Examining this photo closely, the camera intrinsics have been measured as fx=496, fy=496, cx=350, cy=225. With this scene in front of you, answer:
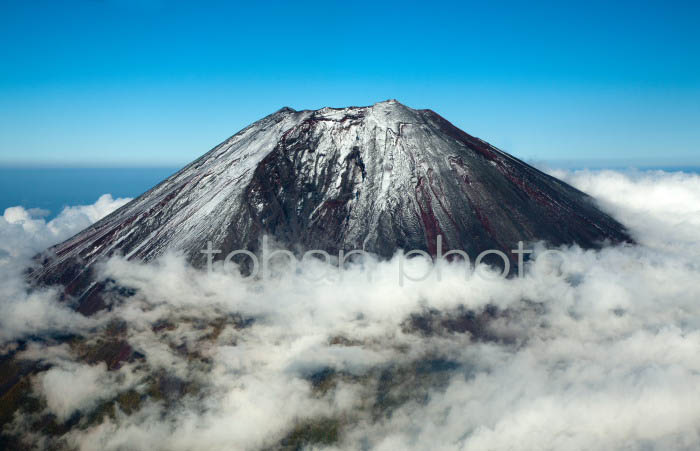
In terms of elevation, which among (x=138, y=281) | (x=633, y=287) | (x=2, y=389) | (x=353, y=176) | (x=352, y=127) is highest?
(x=352, y=127)

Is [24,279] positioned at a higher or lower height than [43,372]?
higher

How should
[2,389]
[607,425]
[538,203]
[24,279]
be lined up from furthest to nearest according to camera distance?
1. [24,279]
2. [538,203]
3. [2,389]
4. [607,425]

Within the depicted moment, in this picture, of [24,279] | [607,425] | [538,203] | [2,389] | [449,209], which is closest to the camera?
[607,425]

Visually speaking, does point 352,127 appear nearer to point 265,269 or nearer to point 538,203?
point 265,269

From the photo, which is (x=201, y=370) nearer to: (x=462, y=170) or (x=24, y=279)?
(x=24, y=279)

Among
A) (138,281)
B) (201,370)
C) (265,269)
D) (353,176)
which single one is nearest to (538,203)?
(353,176)

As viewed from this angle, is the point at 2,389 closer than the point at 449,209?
Yes

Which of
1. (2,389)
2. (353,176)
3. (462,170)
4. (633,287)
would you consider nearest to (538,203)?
(462,170)
